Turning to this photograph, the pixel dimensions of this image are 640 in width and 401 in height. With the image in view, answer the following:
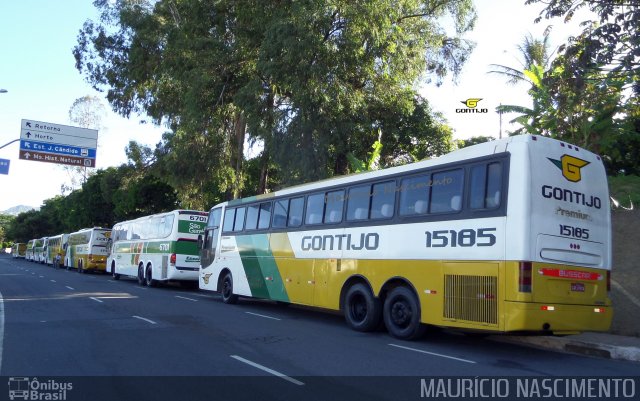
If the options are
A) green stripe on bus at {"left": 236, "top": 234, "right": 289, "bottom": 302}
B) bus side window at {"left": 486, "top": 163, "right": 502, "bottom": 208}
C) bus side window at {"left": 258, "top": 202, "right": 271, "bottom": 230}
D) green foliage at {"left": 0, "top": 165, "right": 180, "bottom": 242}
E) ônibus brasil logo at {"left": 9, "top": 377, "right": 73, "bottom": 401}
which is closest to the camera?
ônibus brasil logo at {"left": 9, "top": 377, "right": 73, "bottom": 401}

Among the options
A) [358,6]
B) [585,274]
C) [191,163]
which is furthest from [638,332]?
[191,163]

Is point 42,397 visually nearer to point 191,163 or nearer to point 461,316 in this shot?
point 461,316

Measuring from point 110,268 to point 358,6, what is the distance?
21.7 metres

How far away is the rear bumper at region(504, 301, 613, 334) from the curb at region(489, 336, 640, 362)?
20.4 inches

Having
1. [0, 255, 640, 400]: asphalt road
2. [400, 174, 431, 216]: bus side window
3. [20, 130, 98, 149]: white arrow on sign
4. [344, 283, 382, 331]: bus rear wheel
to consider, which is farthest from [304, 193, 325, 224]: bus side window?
[20, 130, 98, 149]: white arrow on sign

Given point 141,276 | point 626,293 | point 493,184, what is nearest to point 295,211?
point 493,184

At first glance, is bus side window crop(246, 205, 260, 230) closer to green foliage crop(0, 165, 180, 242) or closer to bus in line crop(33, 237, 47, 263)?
green foliage crop(0, 165, 180, 242)

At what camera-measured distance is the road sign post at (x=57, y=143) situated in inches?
1050

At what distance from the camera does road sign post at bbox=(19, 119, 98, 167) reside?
26.7 metres

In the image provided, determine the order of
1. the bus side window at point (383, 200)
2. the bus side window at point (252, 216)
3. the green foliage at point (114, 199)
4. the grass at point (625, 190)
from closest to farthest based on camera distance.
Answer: the bus side window at point (383, 200) → the bus side window at point (252, 216) → the grass at point (625, 190) → the green foliage at point (114, 199)

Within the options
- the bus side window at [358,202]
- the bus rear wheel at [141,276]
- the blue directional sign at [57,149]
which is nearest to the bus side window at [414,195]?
the bus side window at [358,202]

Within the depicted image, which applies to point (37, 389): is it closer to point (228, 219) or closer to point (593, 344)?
point (593, 344)

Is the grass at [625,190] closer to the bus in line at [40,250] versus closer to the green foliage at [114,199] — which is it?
the green foliage at [114,199]

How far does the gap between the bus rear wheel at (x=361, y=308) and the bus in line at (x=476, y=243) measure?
2cm
